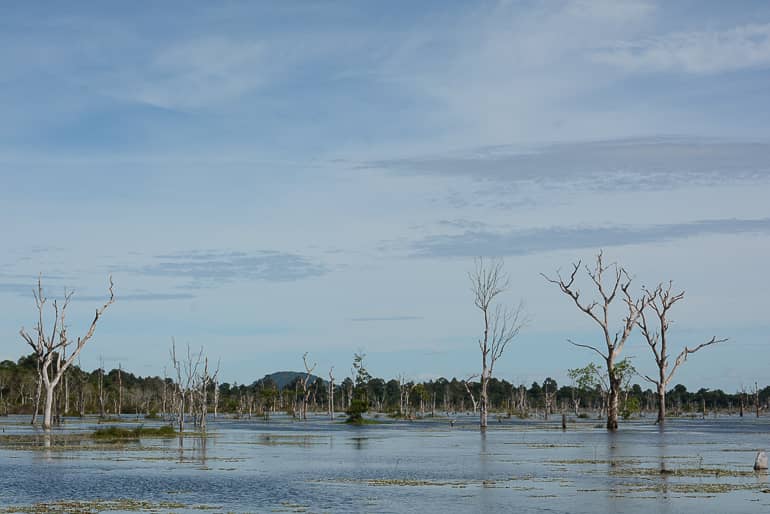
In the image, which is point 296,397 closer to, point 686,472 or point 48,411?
point 48,411

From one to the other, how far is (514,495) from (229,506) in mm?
7632

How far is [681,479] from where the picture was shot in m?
30.6

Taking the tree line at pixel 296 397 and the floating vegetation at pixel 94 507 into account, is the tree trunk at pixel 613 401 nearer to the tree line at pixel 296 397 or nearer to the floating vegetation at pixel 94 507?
the tree line at pixel 296 397

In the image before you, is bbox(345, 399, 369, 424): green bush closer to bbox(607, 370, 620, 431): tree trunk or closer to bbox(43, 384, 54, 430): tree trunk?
bbox(607, 370, 620, 431): tree trunk

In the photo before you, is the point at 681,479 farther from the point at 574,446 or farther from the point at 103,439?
the point at 103,439

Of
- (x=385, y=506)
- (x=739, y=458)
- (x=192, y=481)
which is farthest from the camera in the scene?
(x=739, y=458)

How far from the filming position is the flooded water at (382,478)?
80.9 feet

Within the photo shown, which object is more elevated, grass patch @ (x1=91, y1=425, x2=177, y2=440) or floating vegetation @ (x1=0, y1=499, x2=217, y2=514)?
floating vegetation @ (x1=0, y1=499, x2=217, y2=514)

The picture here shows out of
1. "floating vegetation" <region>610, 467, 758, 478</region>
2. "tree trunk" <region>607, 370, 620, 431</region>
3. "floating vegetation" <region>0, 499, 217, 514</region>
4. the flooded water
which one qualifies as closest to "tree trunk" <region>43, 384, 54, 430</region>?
the flooded water

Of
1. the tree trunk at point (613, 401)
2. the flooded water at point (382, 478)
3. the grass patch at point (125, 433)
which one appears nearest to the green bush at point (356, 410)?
the tree trunk at point (613, 401)

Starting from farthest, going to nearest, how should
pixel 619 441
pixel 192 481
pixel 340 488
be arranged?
pixel 619 441 → pixel 192 481 → pixel 340 488

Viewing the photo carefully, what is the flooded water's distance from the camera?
24672 mm

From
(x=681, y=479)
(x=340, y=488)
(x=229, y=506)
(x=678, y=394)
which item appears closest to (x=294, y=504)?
(x=229, y=506)

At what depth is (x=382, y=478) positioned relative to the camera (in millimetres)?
31969
